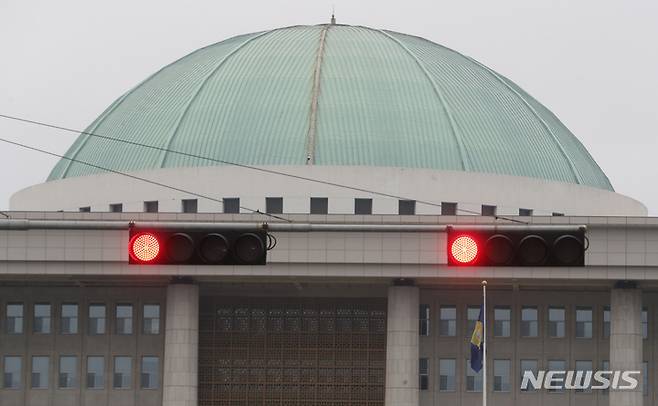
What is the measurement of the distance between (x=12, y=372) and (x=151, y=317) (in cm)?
693

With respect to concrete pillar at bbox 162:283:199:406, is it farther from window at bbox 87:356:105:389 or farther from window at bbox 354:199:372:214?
window at bbox 354:199:372:214

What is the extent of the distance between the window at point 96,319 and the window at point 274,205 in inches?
355

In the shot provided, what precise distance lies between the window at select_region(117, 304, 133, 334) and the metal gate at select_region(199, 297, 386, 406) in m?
3.35

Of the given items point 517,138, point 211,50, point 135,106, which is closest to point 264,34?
point 211,50

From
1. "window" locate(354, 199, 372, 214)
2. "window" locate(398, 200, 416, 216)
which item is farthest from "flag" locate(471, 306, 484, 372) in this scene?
"window" locate(354, 199, 372, 214)

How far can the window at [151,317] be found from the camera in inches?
3189

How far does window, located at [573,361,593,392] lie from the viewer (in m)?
80.2

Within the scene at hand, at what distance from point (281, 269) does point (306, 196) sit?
6.23 meters

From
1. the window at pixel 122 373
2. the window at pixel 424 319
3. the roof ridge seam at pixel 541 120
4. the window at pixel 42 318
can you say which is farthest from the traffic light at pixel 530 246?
the roof ridge seam at pixel 541 120

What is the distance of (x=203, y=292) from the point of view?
80812 mm

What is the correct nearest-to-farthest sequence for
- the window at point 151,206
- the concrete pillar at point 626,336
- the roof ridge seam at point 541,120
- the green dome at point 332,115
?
the concrete pillar at point 626,336 < the window at point 151,206 < the green dome at point 332,115 < the roof ridge seam at point 541,120

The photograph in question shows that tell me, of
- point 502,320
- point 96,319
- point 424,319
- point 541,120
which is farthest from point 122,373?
point 541,120

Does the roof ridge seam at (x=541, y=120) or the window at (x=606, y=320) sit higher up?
the roof ridge seam at (x=541, y=120)

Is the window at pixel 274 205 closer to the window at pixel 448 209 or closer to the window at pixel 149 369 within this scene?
the window at pixel 448 209
